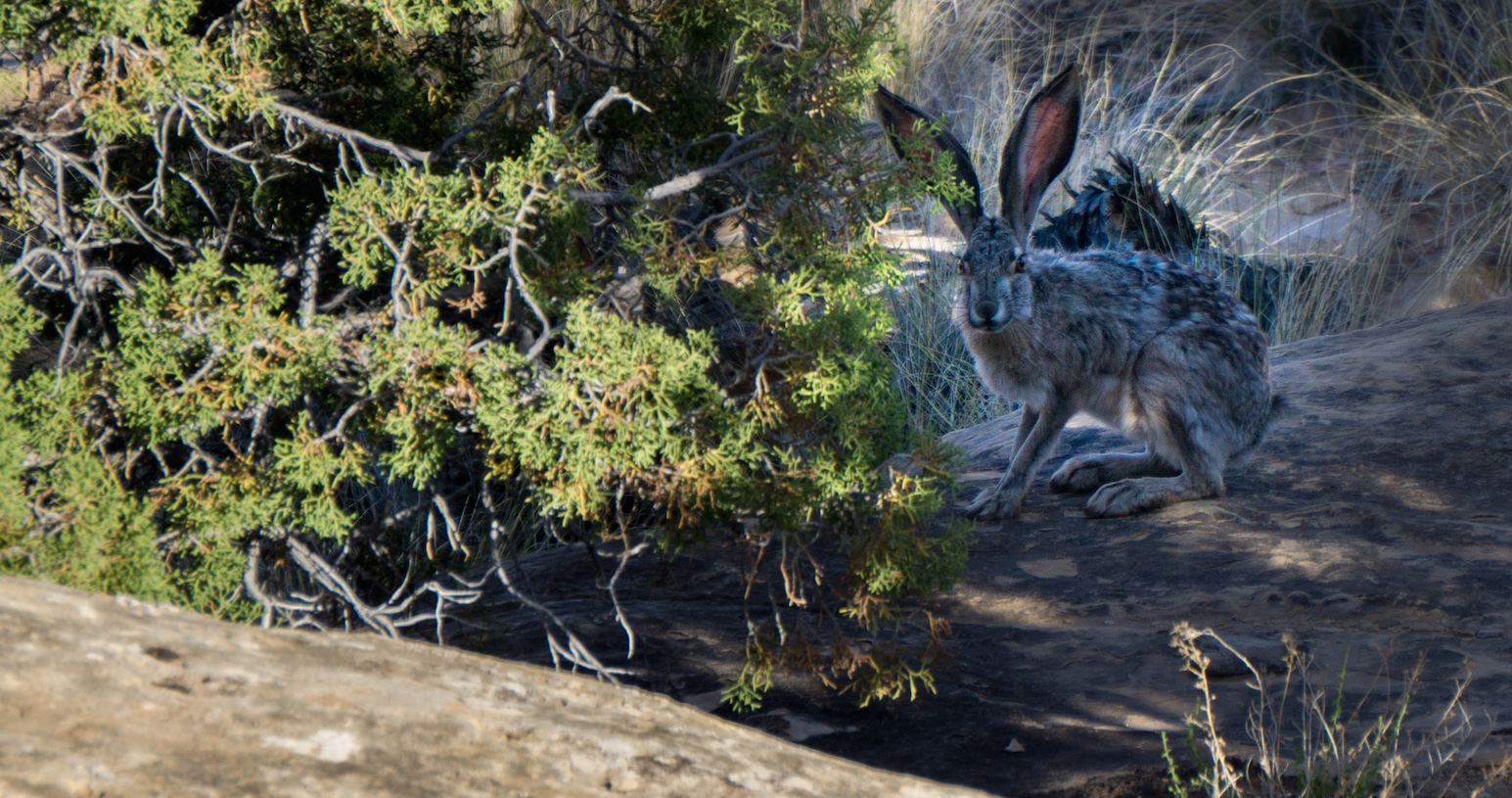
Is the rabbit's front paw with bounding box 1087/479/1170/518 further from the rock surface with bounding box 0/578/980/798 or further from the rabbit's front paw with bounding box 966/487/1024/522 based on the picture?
the rock surface with bounding box 0/578/980/798

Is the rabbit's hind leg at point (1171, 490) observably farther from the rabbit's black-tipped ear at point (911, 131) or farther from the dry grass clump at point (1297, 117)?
the dry grass clump at point (1297, 117)

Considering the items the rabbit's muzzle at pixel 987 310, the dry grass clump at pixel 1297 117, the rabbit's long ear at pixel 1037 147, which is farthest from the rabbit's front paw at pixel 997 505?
the dry grass clump at pixel 1297 117

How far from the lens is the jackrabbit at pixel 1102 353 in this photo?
4543mm

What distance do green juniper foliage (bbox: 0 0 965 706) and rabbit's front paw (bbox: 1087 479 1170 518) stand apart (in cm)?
141

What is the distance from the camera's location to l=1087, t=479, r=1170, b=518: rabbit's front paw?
4730 millimetres

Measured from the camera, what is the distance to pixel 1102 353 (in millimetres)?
4762

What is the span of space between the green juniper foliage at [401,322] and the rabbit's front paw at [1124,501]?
55.7 inches

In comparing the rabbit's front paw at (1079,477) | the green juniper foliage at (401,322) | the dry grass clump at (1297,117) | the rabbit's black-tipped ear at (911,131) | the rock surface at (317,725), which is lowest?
the rock surface at (317,725)

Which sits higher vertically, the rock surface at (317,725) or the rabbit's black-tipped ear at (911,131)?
the rabbit's black-tipped ear at (911,131)

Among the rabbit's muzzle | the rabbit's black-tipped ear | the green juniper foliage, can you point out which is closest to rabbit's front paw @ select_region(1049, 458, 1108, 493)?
the rabbit's muzzle

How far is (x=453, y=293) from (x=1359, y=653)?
3.05 meters

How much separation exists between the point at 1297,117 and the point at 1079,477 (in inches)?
336

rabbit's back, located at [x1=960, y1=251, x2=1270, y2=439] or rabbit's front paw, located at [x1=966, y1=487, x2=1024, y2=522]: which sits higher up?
rabbit's back, located at [x1=960, y1=251, x2=1270, y2=439]

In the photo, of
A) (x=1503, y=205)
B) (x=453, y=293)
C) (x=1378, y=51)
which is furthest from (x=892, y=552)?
(x=1378, y=51)
